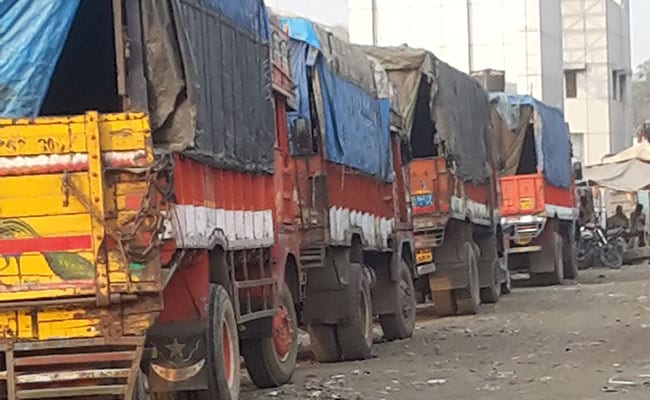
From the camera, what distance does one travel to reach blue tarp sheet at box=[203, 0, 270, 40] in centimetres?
1131

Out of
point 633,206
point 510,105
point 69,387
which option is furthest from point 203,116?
point 633,206

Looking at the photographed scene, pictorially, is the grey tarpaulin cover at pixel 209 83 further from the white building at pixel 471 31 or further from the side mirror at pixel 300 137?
the white building at pixel 471 31

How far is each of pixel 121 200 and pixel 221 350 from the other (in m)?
2.10

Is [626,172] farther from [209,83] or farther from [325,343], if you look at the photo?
[209,83]

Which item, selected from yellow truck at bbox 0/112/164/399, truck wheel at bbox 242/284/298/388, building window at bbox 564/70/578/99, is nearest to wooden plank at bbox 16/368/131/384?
yellow truck at bbox 0/112/164/399

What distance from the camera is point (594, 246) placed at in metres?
38.6

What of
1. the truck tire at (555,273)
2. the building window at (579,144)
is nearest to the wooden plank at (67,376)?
the truck tire at (555,273)

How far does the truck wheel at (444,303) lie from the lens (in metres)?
22.9

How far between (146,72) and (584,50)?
62.8 meters

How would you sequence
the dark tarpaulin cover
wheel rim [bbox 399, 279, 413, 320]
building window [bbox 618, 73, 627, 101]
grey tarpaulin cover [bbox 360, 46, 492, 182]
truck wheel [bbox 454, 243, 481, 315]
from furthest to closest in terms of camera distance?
building window [bbox 618, 73, 627, 101] < truck wheel [bbox 454, 243, 481, 315] < the dark tarpaulin cover < grey tarpaulin cover [bbox 360, 46, 492, 182] < wheel rim [bbox 399, 279, 413, 320]

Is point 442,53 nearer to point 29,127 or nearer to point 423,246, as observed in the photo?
point 423,246

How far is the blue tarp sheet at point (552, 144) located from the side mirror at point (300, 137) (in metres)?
15.3

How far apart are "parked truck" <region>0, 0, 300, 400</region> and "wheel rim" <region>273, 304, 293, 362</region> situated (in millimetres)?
1510

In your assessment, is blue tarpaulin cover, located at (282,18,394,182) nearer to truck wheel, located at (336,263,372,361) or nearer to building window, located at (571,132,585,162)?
truck wheel, located at (336,263,372,361)
